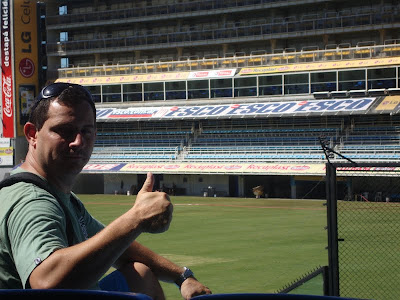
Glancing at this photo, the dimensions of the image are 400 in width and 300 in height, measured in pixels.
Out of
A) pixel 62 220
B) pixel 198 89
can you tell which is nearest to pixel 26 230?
pixel 62 220

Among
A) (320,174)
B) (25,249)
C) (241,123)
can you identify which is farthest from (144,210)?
(241,123)

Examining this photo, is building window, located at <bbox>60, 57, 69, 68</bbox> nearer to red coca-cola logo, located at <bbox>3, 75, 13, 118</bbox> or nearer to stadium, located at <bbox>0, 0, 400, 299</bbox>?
stadium, located at <bbox>0, 0, 400, 299</bbox>

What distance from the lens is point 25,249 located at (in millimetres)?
3107

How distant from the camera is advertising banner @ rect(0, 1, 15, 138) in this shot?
63281 mm

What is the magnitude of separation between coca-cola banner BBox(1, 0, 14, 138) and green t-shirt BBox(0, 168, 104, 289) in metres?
62.8

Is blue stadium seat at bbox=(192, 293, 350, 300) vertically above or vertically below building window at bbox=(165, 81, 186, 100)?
below

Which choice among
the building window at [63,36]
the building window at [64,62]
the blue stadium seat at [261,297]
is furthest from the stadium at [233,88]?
the blue stadium seat at [261,297]

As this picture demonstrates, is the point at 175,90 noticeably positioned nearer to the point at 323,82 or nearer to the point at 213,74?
the point at 213,74

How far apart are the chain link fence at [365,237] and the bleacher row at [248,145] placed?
132 inches

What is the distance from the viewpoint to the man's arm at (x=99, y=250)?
306 centimetres

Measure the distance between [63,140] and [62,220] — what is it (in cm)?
44

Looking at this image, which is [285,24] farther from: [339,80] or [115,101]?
[115,101]

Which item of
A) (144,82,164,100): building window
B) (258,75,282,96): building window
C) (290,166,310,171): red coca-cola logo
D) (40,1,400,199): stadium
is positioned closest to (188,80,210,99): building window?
(40,1,400,199): stadium

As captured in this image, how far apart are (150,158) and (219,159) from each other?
256 inches
